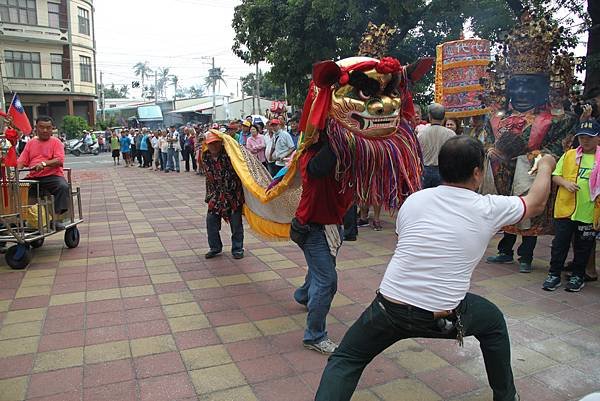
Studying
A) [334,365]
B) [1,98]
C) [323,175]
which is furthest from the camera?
[1,98]

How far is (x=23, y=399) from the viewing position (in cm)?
294

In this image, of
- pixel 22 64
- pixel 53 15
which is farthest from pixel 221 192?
pixel 53 15

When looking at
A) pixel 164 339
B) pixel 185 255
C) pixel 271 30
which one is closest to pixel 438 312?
pixel 164 339

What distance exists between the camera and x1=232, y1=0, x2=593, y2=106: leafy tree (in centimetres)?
1203

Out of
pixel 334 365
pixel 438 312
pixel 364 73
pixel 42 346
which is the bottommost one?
pixel 42 346

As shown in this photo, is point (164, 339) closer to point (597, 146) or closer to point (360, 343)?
point (360, 343)

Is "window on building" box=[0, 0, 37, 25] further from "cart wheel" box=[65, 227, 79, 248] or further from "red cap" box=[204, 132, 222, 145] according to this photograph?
"red cap" box=[204, 132, 222, 145]

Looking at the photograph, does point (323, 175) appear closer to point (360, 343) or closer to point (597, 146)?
point (360, 343)

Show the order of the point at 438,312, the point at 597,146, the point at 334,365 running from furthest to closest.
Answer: the point at 597,146 → the point at 334,365 → the point at 438,312

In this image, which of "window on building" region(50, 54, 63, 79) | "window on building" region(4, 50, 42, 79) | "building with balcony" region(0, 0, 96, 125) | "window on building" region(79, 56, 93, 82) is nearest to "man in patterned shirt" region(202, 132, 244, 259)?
"building with balcony" region(0, 0, 96, 125)

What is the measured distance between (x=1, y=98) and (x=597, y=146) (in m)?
17.5

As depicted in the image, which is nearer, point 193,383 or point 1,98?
point 193,383

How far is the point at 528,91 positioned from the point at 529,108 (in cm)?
18

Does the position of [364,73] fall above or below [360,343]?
→ above
